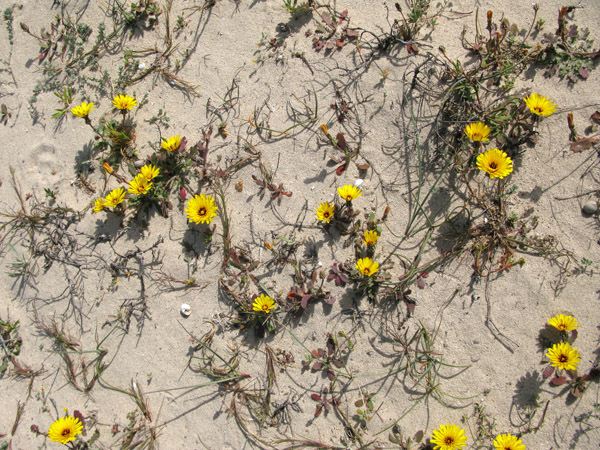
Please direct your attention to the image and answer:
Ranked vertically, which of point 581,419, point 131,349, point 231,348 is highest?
point 131,349

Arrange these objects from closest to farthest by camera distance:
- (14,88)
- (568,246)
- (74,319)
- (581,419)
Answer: (581,419)
(568,246)
(74,319)
(14,88)

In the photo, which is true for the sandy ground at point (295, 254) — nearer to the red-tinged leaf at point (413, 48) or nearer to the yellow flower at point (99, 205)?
the red-tinged leaf at point (413, 48)

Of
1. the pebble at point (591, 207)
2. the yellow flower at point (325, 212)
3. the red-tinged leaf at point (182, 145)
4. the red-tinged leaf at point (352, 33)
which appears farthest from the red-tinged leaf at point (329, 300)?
the red-tinged leaf at point (352, 33)

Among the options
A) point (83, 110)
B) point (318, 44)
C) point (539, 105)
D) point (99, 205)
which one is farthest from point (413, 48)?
point (99, 205)

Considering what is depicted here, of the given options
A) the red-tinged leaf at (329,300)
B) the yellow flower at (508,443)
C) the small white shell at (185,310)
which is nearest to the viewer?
the yellow flower at (508,443)

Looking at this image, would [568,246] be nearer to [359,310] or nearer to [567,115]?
[567,115]

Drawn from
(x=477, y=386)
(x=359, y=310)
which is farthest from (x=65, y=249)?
(x=477, y=386)
